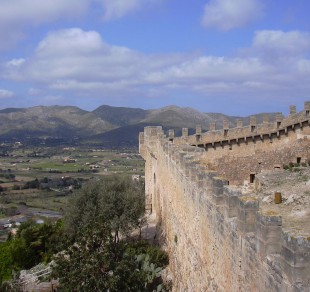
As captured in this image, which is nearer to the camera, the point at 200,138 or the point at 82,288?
the point at 82,288

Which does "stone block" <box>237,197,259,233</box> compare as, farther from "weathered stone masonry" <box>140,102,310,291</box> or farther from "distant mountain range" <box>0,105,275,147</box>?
"distant mountain range" <box>0,105,275,147</box>

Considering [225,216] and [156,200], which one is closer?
[225,216]

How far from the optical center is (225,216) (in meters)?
7.27

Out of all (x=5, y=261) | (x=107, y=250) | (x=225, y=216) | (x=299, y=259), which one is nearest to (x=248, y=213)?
(x=225, y=216)

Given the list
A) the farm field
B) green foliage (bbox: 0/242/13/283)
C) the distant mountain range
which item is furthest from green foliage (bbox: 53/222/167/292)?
the distant mountain range

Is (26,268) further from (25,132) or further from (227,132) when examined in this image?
(25,132)

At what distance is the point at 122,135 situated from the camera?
150 metres

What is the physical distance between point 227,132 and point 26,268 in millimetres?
13401

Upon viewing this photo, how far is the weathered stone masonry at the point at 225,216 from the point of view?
5125 millimetres

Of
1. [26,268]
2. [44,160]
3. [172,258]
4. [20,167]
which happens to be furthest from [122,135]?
[172,258]

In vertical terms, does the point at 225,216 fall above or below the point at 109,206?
above

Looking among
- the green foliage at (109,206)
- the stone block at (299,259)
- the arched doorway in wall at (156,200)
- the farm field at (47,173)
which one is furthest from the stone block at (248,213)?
the farm field at (47,173)

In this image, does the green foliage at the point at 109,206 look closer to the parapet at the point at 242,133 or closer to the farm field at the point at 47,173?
the parapet at the point at 242,133

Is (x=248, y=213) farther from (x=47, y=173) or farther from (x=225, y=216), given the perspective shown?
(x=47, y=173)
